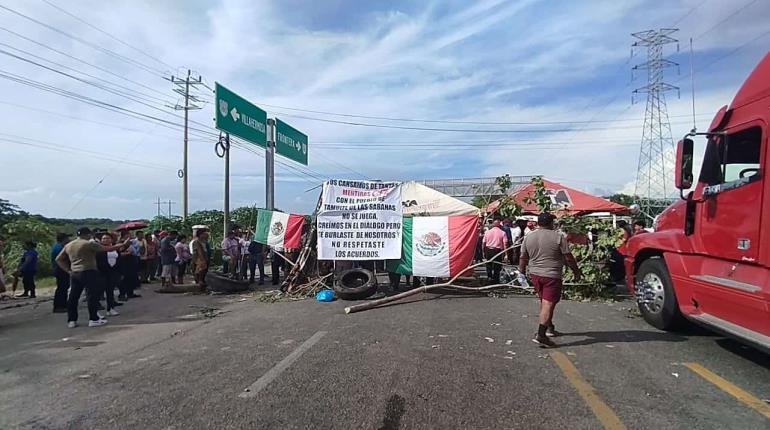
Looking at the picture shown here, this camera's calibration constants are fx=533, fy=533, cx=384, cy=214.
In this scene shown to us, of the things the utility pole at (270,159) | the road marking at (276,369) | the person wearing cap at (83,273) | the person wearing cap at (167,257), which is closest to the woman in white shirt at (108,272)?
the person wearing cap at (83,273)

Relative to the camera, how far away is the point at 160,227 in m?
26.4

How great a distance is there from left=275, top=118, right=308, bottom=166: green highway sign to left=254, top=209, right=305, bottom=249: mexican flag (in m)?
6.72

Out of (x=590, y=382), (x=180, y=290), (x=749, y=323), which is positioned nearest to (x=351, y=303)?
(x=180, y=290)

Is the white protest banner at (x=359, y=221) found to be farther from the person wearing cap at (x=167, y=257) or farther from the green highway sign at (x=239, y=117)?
the green highway sign at (x=239, y=117)

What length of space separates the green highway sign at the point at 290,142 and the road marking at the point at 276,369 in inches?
592

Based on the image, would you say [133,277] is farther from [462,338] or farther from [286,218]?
[462,338]

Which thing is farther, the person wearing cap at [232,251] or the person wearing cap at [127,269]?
the person wearing cap at [232,251]

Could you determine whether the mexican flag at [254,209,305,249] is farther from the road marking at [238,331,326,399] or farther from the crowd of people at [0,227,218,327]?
the road marking at [238,331,326,399]

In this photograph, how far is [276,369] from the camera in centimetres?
613

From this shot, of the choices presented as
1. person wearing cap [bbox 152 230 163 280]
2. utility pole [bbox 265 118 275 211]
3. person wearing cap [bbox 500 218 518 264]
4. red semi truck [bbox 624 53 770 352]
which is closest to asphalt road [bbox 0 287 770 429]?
red semi truck [bbox 624 53 770 352]

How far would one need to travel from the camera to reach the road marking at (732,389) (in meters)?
4.71

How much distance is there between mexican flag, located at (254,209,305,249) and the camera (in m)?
15.2

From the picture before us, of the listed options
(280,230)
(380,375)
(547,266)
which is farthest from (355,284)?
(380,375)

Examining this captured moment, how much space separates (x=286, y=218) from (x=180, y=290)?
3497mm
